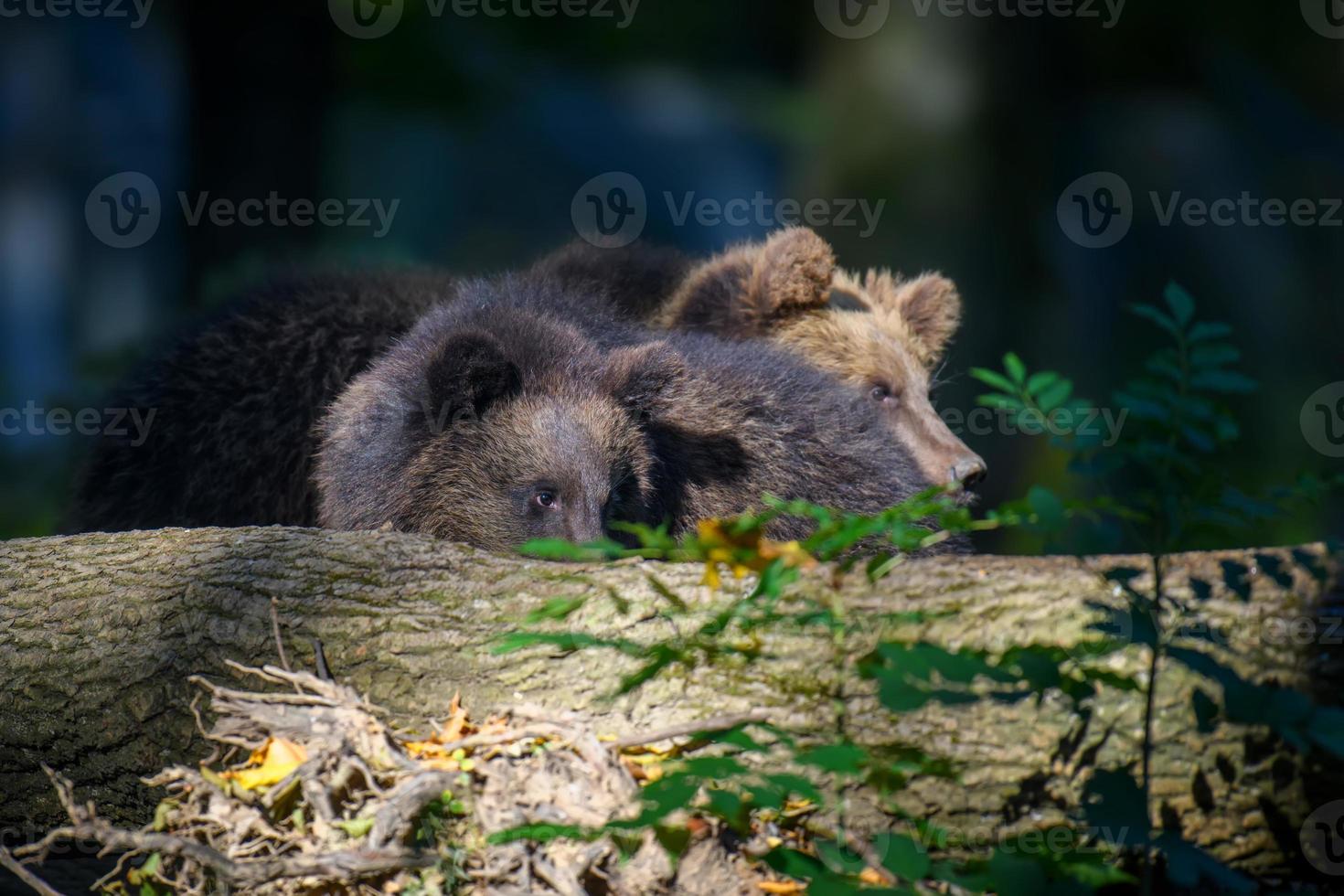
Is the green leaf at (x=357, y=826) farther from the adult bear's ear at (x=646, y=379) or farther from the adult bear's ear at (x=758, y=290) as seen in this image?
the adult bear's ear at (x=758, y=290)

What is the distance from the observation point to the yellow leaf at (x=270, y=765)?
9.94 feet

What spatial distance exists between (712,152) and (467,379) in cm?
1002

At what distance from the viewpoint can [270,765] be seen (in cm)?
307

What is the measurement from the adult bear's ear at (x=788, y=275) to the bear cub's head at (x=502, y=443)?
187cm

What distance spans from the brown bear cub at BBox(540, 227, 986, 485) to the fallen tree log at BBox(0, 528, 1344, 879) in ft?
10.4

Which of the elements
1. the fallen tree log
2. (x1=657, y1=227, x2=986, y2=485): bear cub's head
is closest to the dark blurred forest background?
(x1=657, y1=227, x2=986, y2=485): bear cub's head

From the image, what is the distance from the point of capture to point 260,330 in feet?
20.3

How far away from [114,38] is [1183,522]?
1200 centimetres

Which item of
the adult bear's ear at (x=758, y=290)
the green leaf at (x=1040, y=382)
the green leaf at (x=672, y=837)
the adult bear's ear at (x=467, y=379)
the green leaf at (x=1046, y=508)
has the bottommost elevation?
the green leaf at (x=672, y=837)

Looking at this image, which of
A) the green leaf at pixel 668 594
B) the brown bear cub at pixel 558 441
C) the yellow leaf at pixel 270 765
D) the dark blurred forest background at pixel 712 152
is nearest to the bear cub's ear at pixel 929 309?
the dark blurred forest background at pixel 712 152

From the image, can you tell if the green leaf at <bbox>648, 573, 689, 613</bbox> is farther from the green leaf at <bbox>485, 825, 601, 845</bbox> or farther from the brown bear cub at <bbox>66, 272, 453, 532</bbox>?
the brown bear cub at <bbox>66, 272, 453, 532</bbox>

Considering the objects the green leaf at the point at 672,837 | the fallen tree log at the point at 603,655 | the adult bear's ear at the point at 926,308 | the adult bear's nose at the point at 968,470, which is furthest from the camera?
the adult bear's ear at the point at 926,308

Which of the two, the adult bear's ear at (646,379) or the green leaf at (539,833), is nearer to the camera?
the green leaf at (539,833)

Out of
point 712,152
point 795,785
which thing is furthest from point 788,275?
point 712,152
